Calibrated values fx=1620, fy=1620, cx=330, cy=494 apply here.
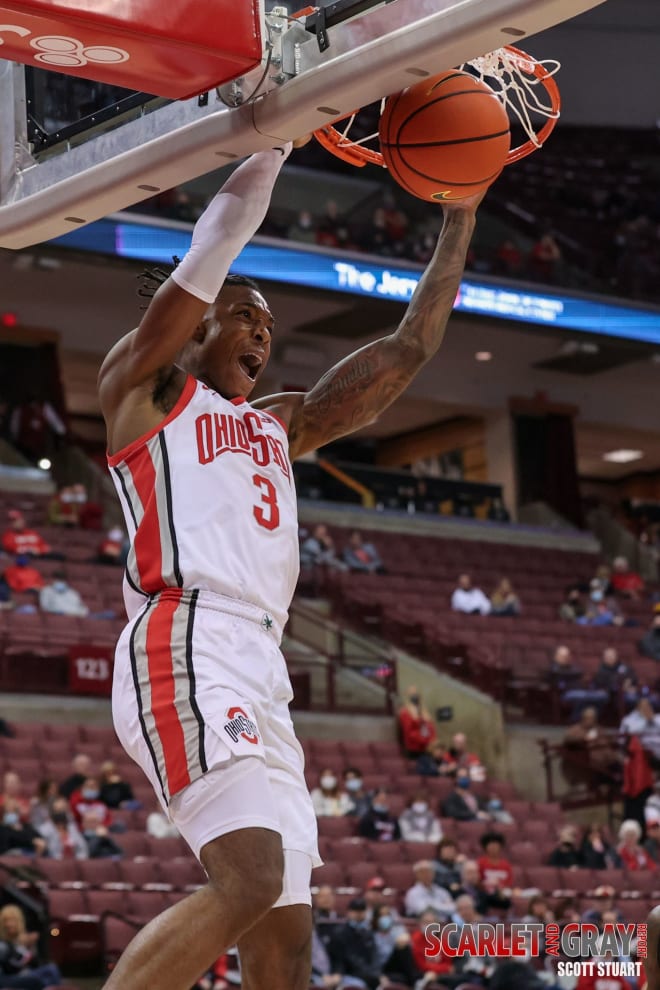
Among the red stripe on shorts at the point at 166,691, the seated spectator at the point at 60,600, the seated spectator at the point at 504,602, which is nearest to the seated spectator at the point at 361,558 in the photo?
the seated spectator at the point at 504,602

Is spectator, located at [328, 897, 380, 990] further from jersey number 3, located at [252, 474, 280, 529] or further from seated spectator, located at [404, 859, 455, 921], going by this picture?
jersey number 3, located at [252, 474, 280, 529]

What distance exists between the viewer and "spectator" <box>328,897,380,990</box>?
32.3 ft

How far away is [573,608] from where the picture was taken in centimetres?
1961

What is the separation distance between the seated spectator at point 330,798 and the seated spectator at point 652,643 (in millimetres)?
6112

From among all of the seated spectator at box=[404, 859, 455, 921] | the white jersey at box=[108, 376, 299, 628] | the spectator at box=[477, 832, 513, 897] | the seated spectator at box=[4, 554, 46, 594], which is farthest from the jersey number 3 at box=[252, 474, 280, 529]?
the seated spectator at box=[4, 554, 46, 594]

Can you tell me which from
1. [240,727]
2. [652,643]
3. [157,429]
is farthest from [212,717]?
[652,643]

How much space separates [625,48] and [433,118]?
17055mm

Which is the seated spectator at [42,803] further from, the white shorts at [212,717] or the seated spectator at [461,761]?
the white shorts at [212,717]

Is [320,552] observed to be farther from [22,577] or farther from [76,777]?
[76,777]

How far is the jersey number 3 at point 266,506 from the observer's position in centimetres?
367

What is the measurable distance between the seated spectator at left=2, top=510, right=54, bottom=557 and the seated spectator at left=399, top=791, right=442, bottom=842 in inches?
189

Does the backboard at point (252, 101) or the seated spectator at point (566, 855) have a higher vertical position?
the backboard at point (252, 101)

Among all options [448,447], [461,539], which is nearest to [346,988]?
[461,539]

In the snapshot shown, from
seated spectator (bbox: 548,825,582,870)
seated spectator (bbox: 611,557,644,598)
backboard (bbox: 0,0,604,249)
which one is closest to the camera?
backboard (bbox: 0,0,604,249)
